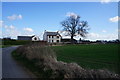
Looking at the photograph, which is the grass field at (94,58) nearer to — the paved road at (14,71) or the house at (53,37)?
the paved road at (14,71)

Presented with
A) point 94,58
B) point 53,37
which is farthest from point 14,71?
point 53,37

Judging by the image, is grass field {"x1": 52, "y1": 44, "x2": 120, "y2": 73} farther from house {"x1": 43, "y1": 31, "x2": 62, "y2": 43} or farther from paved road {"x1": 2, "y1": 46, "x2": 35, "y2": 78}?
house {"x1": 43, "y1": 31, "x2": 62, "y2": 43}

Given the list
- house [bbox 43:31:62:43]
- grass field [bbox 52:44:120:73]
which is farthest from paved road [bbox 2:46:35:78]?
house [bbox 43:31:62:43]

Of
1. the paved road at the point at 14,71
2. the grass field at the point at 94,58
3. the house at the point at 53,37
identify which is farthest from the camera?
the house at the point at 53,37

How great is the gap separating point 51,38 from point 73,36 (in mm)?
27122

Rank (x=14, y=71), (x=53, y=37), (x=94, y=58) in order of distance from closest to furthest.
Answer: (x=14, y=71) → (x=94, y=58) → (x=53, y=37)

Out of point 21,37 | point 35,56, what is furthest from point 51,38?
point 35,56

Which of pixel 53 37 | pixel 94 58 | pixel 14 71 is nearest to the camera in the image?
pixel 14 71

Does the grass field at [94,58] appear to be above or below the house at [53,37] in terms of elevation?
below

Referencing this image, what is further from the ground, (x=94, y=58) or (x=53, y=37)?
(x=53, y=37)

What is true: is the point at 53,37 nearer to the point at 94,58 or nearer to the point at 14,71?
the point at 94,58

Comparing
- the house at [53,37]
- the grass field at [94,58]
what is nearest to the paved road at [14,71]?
the grass field at [94,58]

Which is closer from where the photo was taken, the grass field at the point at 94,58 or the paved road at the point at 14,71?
the paved road at the point at 14,71

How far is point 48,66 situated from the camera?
39.4 feet
